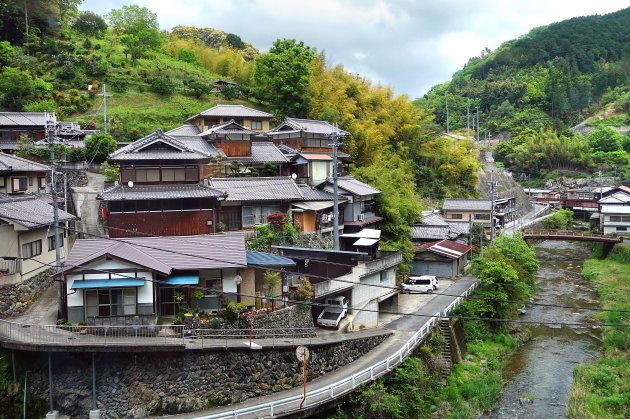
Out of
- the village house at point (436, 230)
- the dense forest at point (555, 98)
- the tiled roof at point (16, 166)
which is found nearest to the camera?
the tiled roof at point (16, 166)

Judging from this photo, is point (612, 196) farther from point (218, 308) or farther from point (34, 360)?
point (34, 360)

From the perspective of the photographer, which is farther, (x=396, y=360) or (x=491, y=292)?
(x=491, y=292)

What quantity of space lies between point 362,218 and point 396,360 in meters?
13.7

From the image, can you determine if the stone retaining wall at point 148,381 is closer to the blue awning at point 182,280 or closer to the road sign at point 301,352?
the road sign at point 301,352

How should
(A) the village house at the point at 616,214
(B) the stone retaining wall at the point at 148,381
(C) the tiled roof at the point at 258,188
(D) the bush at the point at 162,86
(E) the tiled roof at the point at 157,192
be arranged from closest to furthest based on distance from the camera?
(B) the stone retaining wall at the point at 148,381, (E) the tiled roof at the point at 157,192, (C) the tiled roof at the point at 258,188, (A) the village house at the point at 616,214, (D) the bush at the point at 162,86

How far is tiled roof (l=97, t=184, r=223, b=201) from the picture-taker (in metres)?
23.3

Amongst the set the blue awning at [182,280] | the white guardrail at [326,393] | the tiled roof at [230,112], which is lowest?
the white guardrail at [326,393]

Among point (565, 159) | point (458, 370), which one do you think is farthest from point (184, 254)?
point (565, 159)

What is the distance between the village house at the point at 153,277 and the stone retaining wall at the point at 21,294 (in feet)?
10.0

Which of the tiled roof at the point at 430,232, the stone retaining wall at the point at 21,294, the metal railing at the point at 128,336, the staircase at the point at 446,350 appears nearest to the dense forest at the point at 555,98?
the tiled roof at the point at 430,232

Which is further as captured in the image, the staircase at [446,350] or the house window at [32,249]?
the staircase at [446,350]

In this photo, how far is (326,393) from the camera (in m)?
16.7

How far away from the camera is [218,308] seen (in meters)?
18.9

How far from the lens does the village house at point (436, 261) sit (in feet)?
115
